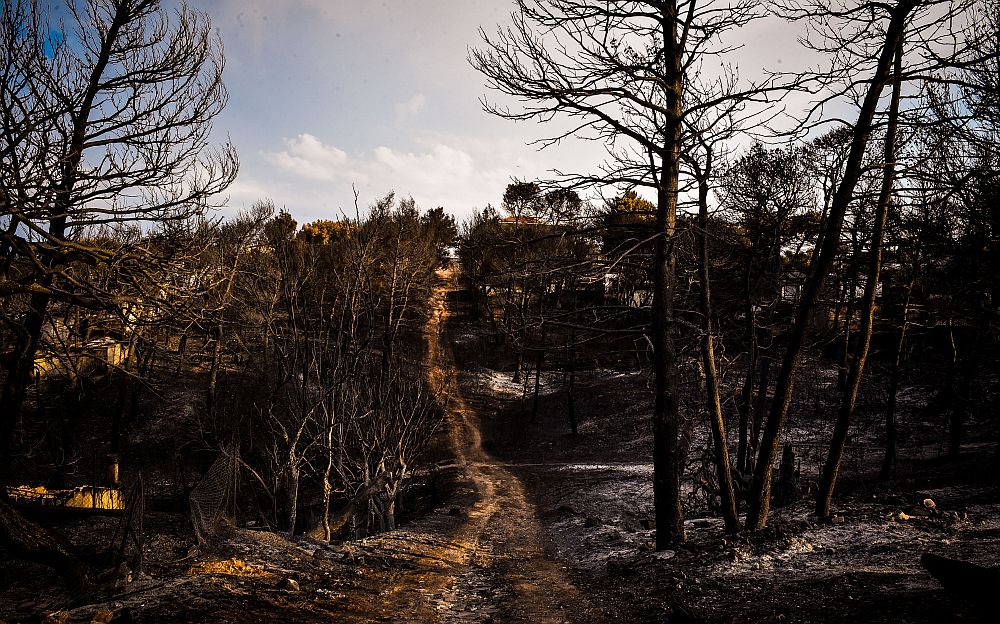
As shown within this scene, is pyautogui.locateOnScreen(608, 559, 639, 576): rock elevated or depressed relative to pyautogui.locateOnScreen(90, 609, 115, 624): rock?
depressed

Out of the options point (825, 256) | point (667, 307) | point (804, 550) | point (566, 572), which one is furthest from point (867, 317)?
point (566, 572)

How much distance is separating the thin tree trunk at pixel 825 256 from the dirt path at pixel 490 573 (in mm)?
3044

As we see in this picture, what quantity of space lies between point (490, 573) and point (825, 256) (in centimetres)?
656

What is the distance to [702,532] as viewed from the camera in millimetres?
8984

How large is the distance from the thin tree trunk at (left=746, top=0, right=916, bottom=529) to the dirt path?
9.99ft

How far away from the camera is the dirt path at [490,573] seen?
6188 mm

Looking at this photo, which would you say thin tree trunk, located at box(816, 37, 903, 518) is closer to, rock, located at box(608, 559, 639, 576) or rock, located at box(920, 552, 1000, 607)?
rock, located at box(608, 559, 639, 576)

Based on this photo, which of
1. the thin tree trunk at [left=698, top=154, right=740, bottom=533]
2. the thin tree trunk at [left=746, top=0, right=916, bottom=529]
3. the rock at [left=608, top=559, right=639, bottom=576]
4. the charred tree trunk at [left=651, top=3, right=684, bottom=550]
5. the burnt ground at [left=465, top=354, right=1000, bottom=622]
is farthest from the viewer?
the thin tree trunk at [left=698, top=154, right=740, bottom=533]

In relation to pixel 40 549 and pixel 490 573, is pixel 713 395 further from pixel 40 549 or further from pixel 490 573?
pixel 40 549

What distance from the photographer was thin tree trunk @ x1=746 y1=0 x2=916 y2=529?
7.12 meters

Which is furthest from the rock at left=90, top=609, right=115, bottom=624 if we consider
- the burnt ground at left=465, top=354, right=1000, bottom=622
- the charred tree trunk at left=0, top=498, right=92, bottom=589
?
the burnt ground at left=465, top=354, right=1000, bottom=622

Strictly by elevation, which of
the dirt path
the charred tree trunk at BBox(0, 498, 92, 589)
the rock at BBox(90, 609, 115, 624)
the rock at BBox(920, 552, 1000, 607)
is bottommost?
the dirt path

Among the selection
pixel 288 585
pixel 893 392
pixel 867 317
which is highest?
pixel 867 317

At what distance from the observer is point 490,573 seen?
8617mm
